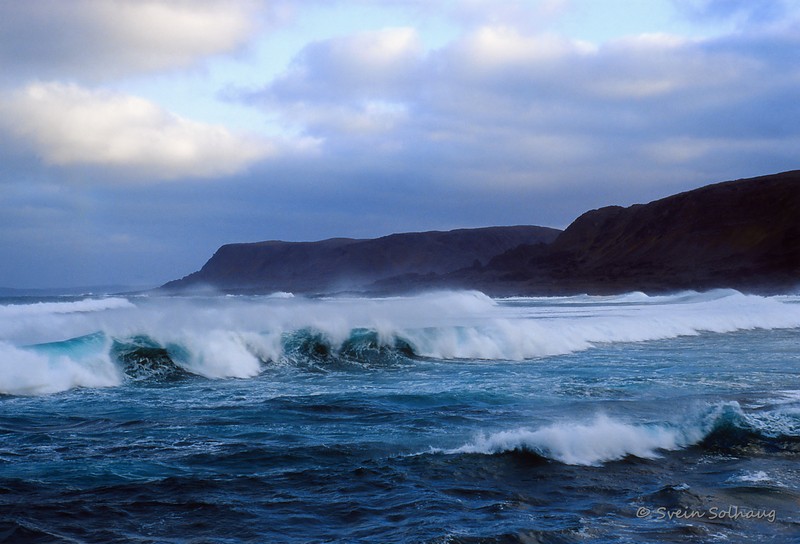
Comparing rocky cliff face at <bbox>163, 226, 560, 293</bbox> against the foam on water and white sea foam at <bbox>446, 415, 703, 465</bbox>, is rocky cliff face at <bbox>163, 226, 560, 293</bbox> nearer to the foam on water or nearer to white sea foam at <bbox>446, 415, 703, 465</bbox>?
the foam on water

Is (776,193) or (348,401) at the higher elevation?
(776,193)

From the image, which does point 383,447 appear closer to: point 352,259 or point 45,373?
point 45,373

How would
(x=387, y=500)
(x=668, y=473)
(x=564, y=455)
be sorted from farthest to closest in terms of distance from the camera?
(x=564, y=455)
(x=668, y=473)
(x=387, y=500)

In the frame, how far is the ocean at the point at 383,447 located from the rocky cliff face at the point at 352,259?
364 ft

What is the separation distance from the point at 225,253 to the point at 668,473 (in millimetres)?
167325

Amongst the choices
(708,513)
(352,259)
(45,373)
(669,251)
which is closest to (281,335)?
(45,373)

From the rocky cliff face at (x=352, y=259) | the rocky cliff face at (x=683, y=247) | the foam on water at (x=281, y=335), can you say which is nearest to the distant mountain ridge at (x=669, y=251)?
the rocky cliff face at (x=683, y=247)

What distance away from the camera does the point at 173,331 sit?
709 inches

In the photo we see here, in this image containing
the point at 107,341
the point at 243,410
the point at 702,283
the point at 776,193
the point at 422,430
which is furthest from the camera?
the point at 776,193

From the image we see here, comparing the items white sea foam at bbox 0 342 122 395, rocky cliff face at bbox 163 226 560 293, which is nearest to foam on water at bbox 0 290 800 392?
white sea foam at bbox 0 342 122 395

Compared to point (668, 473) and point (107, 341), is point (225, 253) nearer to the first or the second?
point (107, 341)

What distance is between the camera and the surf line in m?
6.26

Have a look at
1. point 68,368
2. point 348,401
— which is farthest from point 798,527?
point 68,368

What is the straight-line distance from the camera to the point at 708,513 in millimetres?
6348
